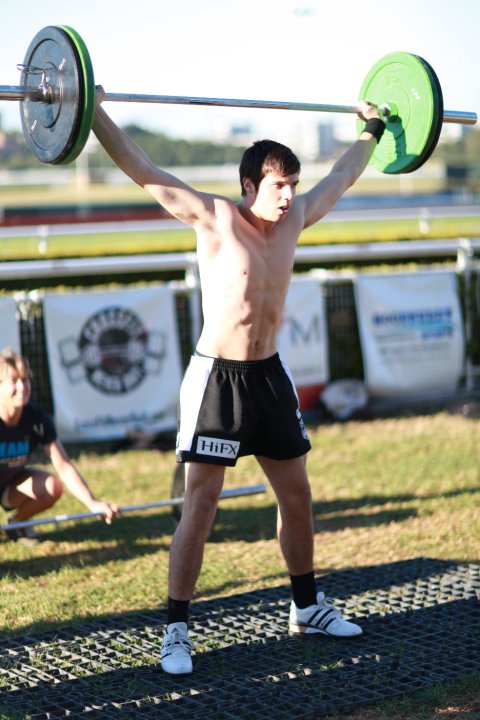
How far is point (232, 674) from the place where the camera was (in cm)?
379

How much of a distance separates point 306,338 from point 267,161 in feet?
17.8

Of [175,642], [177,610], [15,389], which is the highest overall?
[15,389]

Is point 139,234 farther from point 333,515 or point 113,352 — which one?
point 333,515

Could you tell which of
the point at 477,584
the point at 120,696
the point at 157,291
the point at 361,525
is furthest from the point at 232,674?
the point at 157,291

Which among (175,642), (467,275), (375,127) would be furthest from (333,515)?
(467,275)

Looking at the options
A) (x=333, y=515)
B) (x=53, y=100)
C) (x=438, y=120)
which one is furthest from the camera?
(x=333, y=515)

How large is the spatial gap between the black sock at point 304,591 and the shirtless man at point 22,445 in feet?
5.54

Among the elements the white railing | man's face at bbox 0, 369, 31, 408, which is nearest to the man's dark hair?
man's face at bbox 0, 369, 31, 408

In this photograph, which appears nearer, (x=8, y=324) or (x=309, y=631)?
(x=309, y=631)

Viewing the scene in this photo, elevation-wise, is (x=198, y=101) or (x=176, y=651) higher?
(x=198, y=101)

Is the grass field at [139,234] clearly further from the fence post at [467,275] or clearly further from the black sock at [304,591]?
the black sock at [304,591]

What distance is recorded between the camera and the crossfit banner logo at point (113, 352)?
828cm

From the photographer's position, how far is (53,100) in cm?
395

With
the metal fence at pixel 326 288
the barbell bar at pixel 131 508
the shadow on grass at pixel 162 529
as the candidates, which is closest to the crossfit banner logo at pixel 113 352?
the metal fence at pixel 326 288
